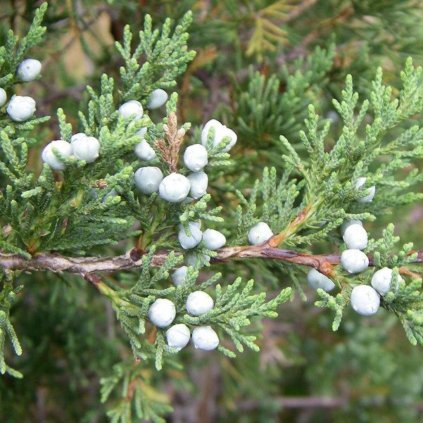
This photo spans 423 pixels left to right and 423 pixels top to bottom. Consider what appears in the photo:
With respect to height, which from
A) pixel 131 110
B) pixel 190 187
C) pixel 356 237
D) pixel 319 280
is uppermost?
pixel 131 110

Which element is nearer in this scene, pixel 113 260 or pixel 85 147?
pixel 85 147

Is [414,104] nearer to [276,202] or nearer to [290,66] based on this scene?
[276,202]

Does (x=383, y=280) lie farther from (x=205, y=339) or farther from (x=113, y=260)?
(x=113, y=260)

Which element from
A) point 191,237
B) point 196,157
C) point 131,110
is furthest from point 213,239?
point 131,110

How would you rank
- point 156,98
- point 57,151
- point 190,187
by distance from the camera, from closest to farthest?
point 57,151 → point 190,187 → point 156,98

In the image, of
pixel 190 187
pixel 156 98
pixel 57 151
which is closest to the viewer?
pixel 57 151

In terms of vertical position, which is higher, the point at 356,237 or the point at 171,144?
the point at 171,144

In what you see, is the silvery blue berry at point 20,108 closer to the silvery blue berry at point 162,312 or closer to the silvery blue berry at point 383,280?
the silvery blue berry at point 162,312

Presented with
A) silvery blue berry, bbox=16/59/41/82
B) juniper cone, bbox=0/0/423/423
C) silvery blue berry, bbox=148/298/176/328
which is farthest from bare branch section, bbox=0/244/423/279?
silvery blue berry, bbox=16/59/41/82
